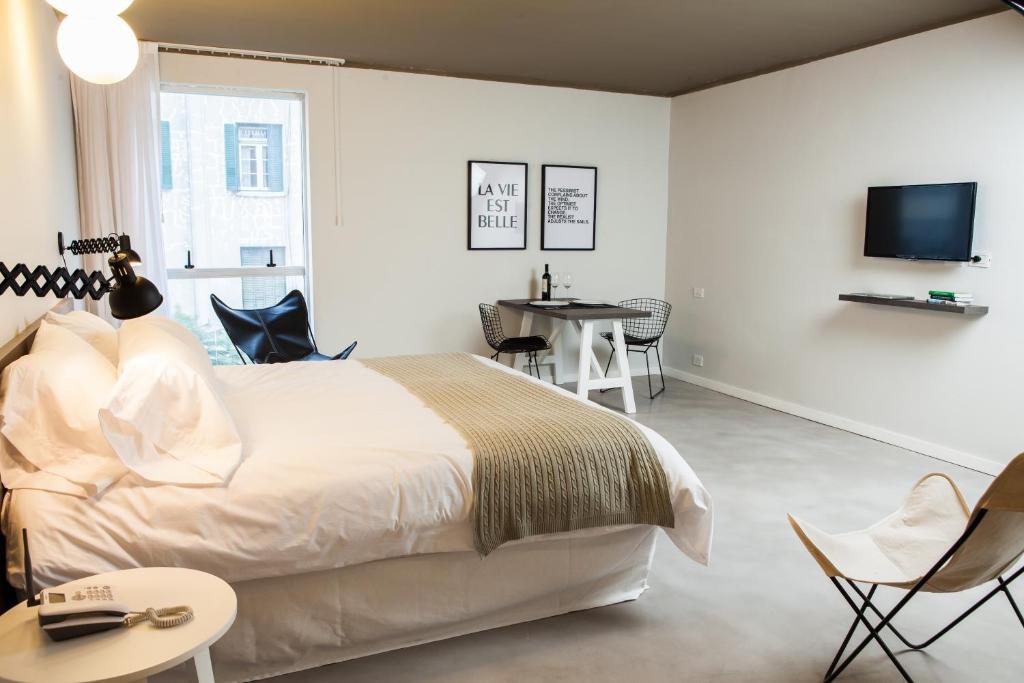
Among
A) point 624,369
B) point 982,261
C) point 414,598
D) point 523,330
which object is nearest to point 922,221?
point 982,261

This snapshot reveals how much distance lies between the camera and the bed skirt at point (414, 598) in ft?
7.24

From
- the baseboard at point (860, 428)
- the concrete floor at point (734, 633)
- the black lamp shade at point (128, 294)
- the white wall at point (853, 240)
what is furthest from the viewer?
the baseboard at point (860, 428)

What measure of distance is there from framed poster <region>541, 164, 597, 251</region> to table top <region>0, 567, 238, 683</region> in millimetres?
5287

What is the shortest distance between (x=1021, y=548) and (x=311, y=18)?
4460 mm

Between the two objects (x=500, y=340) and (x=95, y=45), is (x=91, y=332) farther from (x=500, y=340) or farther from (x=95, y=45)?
(x=500, y=340)

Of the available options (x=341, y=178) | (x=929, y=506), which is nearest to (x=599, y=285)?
(x=341, y=178)

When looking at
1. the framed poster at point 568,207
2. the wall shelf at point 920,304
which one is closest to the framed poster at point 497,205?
the framed poster at point 568,207

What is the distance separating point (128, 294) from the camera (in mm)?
1837

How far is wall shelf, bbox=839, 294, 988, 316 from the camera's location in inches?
169

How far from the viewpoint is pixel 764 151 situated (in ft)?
19.4

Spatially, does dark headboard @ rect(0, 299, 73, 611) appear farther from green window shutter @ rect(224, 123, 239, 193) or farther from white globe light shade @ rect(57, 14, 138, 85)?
green window shutter @ rect(224, 123, 239, 193)

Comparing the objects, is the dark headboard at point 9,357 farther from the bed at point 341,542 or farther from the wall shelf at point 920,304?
the wall shelf at point 920,304

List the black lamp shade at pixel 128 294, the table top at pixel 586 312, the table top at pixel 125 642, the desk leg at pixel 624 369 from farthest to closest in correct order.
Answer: the desk leg at pixel 624 369, the table top at pixel 586 312, the black lamp shade at pixel 128 294, the table top at pixel 125 642

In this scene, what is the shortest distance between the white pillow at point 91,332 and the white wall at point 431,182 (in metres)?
2.82
